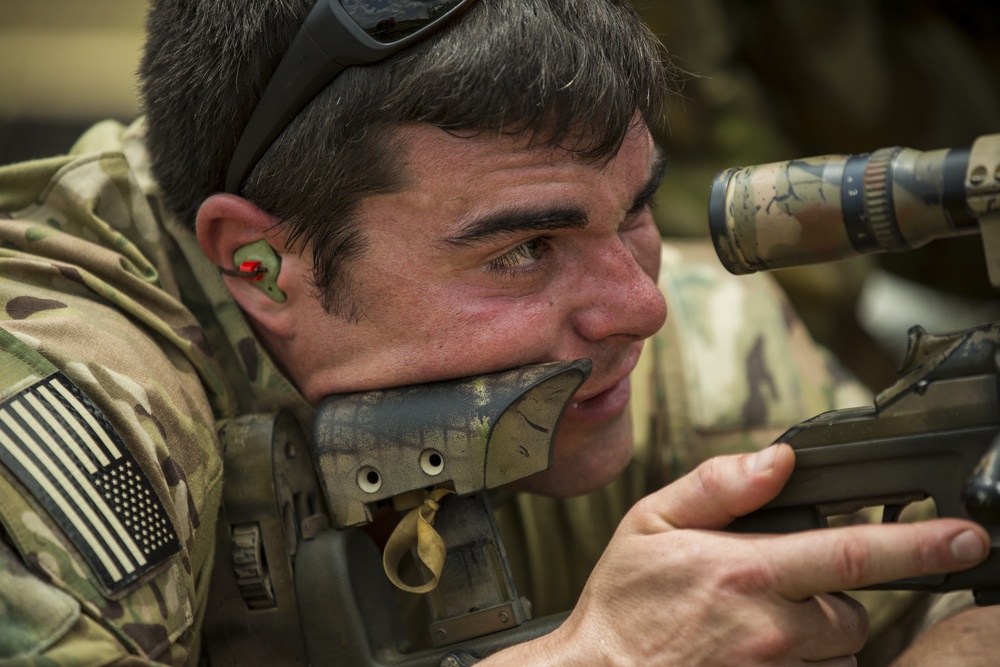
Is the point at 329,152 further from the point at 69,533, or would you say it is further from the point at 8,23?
the point at 8,23

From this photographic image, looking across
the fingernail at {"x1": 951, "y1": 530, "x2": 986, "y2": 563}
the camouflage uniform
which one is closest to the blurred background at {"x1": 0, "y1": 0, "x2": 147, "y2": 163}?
the camouflage uniform

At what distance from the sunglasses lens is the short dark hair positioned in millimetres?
34

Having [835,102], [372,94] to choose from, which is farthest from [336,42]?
→ [835,102]

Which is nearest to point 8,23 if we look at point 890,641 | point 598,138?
point 598,138

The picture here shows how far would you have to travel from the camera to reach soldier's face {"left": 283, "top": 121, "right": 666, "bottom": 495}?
2.09 meters

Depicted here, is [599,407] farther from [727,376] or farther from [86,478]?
[86,478]

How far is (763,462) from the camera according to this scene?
1686mm

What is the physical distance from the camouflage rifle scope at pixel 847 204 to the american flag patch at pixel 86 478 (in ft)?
3.18

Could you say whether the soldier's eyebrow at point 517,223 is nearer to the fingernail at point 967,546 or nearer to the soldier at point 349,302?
the soldier at point 349,302

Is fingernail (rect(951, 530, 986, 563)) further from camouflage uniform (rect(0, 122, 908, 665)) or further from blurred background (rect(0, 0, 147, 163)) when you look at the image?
blurred background (rect(0, 0, 147, 163))

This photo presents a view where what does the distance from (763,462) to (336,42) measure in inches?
41.5

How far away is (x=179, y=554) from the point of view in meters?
1.93

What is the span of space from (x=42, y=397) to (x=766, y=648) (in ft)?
3.73

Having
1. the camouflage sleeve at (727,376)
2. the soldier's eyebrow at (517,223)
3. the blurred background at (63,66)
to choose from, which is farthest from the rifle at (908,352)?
the blurred background at (63,66)
